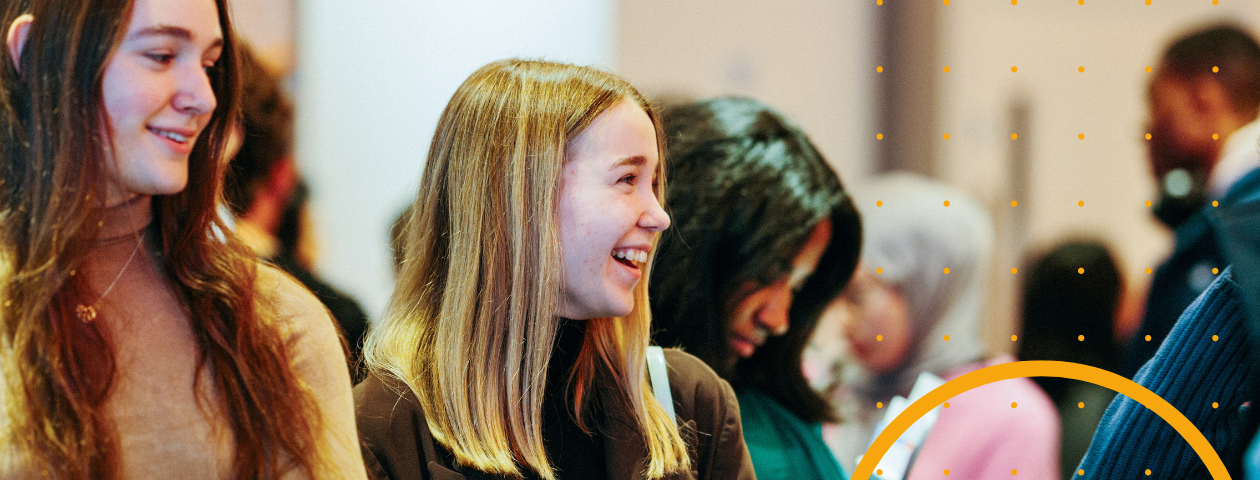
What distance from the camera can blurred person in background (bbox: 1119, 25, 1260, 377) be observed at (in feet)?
4.33

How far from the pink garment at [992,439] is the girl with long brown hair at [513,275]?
449 mm

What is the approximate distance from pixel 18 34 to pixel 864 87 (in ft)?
6.64

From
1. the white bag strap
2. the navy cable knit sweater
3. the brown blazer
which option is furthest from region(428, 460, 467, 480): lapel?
the navy cable knit sweater

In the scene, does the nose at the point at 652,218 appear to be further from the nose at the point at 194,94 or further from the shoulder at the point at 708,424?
the nose at the point at 194,94

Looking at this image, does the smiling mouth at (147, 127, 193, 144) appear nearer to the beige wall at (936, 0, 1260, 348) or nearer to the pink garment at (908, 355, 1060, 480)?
the pink garment at (908, 355, 1060, 480)

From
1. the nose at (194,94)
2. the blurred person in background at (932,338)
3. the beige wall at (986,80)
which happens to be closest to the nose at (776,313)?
the blurred person in background at (932,338)

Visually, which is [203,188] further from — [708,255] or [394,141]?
[394,141]

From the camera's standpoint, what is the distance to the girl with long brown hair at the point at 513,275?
1.03 m

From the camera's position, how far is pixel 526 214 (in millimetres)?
1037

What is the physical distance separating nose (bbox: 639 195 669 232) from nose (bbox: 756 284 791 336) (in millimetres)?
356

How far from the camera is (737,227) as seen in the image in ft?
4.56

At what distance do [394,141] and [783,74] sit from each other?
976 mm

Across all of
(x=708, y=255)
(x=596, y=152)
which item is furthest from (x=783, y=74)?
(x=596, y=152)

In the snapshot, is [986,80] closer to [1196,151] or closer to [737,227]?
[1196,151]
